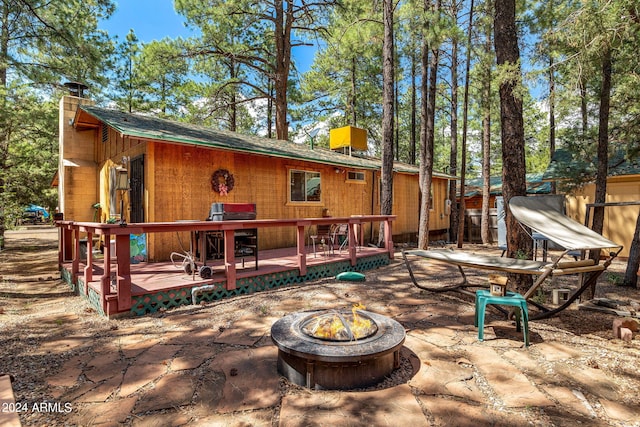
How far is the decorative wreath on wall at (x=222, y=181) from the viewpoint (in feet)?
25.4

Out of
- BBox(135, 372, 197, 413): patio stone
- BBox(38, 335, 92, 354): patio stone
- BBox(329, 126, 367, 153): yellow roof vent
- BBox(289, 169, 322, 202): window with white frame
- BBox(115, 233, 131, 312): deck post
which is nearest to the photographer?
BBox(135, 372, 197, 413): patio stone

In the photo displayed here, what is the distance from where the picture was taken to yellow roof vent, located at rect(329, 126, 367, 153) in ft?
44.2

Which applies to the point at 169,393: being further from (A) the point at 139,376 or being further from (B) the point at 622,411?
(B) the point at 622,411

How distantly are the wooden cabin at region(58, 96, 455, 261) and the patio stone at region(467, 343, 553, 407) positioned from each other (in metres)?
5.67

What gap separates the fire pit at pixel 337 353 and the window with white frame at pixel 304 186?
6737mm

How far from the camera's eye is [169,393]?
254 cm

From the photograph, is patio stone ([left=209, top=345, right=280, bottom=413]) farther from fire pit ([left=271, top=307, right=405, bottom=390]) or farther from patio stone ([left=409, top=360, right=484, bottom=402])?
patio stone ([left=409, top=360, right=484, bottom=402])

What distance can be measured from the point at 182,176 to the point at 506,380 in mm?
6867

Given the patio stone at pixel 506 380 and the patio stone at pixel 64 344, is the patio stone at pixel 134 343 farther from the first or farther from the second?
the patio stone at pixel 506 380

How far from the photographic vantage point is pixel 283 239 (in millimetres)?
9273

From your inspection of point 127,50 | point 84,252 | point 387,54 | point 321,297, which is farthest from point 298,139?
point 321,297

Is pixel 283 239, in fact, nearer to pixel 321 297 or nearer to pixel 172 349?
pixel 321 297

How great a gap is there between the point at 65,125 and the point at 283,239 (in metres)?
6.82

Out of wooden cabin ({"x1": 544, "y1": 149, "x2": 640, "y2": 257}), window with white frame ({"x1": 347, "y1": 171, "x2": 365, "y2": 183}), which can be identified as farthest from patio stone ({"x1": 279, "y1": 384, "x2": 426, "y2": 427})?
wooden cabin ({"x1": 544, "y1": 149, "x2": 640, "y2": 257})
